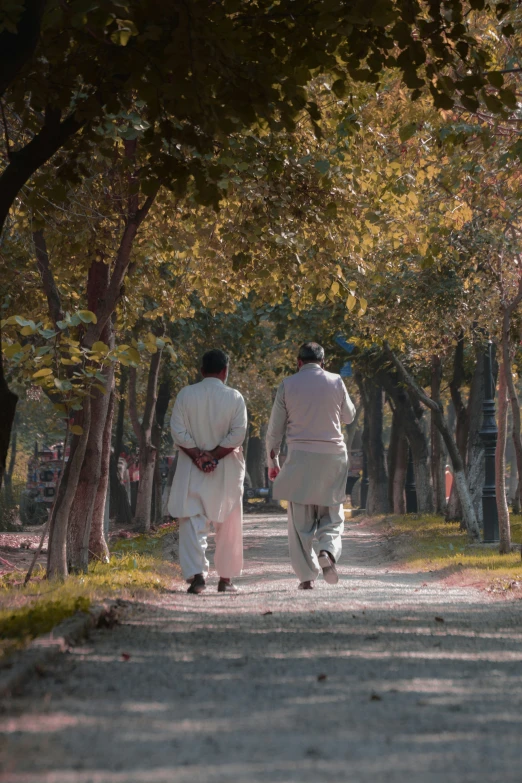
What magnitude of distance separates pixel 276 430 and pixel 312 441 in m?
0.40

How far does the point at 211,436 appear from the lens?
11.0 metres

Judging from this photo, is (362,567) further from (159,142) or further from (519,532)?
(159,142)

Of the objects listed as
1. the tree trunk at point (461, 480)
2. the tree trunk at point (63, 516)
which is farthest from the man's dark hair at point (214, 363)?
the tree trunk at point (461, 480)

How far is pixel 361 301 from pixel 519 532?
1115 cm

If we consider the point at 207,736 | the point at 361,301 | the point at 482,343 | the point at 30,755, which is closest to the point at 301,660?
the point at 207,736

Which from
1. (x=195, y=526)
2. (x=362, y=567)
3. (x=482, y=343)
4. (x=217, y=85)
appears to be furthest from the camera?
(x=482, y=343)

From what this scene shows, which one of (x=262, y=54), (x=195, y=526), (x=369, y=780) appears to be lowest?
(x=369, y=780)

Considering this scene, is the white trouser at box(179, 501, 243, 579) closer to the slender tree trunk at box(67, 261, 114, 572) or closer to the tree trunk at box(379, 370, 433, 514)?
the slender tree trunk at box(67, 261, 114, 572)

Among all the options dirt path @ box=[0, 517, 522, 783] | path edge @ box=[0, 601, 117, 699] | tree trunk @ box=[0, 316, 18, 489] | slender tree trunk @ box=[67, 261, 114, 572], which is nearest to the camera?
dirt path @ box=[0, 517, 522, 783]

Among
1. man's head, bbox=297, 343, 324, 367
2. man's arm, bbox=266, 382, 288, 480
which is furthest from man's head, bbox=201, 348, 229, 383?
man's head, bbox=297, 343, 324, 367

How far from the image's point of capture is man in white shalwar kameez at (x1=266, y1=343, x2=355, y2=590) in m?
10.9

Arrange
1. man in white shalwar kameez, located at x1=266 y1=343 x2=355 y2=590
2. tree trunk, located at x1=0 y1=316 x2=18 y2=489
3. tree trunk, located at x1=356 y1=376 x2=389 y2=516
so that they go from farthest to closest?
1. tree trunk, located at x1=356 y1=376 x2=389 y2=516
2. man in white shalwar kameez, located at x1=266 y1=343 x2=355 y2=590
3. tree trunk, located at x1=0 y1=316 x2=18 y2=489

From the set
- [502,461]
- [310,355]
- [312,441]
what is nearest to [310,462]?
[312,441]

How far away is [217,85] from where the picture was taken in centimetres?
812
